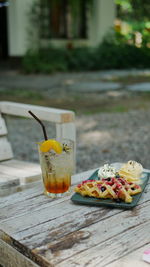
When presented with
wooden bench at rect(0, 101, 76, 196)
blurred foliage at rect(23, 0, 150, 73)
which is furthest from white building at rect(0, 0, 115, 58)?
wooden bench at rect(0, 101, 76, 196)

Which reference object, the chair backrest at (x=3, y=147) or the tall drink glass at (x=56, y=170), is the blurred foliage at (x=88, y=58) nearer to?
the chair backrest at (x=3, y=147)

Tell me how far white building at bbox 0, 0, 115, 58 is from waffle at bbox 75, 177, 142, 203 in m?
10.3

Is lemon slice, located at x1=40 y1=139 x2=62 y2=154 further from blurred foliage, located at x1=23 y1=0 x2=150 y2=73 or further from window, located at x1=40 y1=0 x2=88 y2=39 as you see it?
window, located at x1=40 y1=0 x2=88 y2=39

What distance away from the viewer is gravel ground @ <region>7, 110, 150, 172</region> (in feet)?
13.4

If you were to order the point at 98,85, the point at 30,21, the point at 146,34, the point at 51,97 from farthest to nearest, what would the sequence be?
the point at 30,21, the point at 98,85, the point at 51,97, the point at 146,34

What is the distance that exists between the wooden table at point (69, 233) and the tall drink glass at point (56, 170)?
0.05 metres

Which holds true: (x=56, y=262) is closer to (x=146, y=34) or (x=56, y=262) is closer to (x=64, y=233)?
(x=64, y=233)

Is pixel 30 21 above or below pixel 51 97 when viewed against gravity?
above

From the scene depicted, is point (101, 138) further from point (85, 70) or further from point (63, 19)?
point (63, 19)

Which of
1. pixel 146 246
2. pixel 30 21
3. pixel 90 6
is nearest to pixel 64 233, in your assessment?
pixel 146 246

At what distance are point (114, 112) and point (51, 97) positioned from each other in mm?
1828

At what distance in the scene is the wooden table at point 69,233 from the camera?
1.24 meters

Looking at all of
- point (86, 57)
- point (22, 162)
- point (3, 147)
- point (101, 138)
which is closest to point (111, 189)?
point (22, 162)

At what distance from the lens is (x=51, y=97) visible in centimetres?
762
